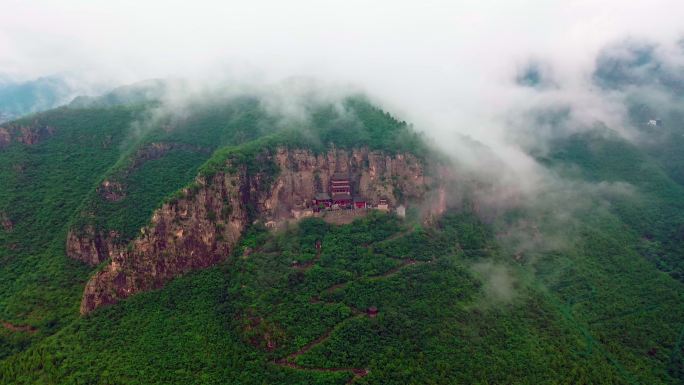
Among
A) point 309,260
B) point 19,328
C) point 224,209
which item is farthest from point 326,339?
point 19,328

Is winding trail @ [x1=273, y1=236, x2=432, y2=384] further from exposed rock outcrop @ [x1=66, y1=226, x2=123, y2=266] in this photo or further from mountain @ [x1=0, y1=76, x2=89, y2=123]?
mountain @ [x1=0, y1=76, x2=89, y2=123]

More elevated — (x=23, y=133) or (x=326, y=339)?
(x=23, y=133)

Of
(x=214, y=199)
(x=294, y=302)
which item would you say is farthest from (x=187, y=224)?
(x=294, y=302)

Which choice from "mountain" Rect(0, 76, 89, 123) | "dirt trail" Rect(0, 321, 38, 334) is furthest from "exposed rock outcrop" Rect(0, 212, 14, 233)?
"mountain" Rect(0, 76, 89, 123)

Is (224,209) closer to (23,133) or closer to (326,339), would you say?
(326,339)

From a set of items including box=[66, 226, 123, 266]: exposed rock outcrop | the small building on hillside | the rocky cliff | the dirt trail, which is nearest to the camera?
the dirt trail

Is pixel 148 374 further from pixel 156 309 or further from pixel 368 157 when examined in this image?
pixel 368 157
